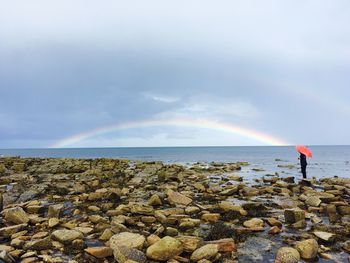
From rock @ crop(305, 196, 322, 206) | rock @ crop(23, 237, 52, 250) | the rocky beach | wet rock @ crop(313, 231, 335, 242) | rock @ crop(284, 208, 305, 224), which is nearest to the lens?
the rocky beach

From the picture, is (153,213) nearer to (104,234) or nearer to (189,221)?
(189,221)

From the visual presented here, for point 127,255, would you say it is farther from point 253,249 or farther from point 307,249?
point 307,249

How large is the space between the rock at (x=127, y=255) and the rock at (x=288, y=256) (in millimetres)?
3494

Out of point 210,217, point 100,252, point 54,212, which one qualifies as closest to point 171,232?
point 100,252

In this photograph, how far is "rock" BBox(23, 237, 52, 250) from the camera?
8.58m

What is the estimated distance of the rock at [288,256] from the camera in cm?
776

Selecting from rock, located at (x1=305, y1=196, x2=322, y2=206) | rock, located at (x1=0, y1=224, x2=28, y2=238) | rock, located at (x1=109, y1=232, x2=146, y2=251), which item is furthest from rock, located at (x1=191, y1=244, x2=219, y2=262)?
rock, located at (x1=305, y1=196, x2=322, y2=206)

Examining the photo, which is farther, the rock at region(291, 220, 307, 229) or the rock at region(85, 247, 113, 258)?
the rock at region(291, 220, 307, 229)

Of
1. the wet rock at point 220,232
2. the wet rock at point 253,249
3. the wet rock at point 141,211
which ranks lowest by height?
the wet rock at point 253,249

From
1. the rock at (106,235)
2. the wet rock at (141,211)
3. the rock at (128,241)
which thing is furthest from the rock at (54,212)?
the rock at (128,241)

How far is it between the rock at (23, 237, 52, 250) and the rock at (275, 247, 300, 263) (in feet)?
20.9

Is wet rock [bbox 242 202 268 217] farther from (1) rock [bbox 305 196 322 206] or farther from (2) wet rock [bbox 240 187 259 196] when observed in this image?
(2) wet rock [bbox 240 187 259 196]

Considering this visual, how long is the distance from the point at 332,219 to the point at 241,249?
5.71 metres

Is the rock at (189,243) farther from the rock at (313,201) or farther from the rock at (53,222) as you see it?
the rock at (313,201)
